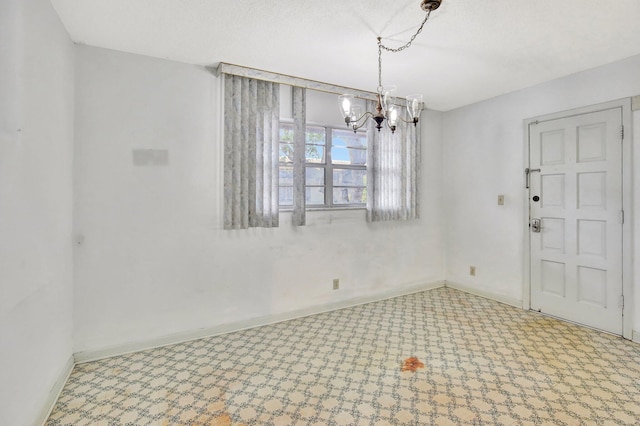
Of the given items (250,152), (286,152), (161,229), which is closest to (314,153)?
(286,152)

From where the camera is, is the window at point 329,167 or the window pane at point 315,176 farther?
the window pane at point 315,176

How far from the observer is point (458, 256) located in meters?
4.59

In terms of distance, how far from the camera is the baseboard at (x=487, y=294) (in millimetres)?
3892

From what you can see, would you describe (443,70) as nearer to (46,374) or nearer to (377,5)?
(377,5)

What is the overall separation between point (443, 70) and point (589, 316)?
282 cm

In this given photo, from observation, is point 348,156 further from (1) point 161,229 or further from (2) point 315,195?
(1) point 161,229

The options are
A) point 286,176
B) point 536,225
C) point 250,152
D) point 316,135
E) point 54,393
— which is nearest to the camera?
point 54,393

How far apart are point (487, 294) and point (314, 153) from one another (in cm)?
283

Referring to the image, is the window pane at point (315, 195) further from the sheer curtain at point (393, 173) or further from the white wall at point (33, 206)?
the white wall at point (33, 206)

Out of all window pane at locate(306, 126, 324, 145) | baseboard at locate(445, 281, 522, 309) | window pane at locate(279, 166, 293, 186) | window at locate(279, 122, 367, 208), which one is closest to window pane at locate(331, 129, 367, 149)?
window at locate(279, 122, 367, 208)

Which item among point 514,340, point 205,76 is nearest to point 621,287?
point 514,340

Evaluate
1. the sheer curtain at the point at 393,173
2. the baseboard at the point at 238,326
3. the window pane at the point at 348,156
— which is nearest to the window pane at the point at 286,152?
the window pane at the point at 348,156

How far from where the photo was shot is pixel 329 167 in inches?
151

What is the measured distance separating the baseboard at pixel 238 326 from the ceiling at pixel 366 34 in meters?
2.47
